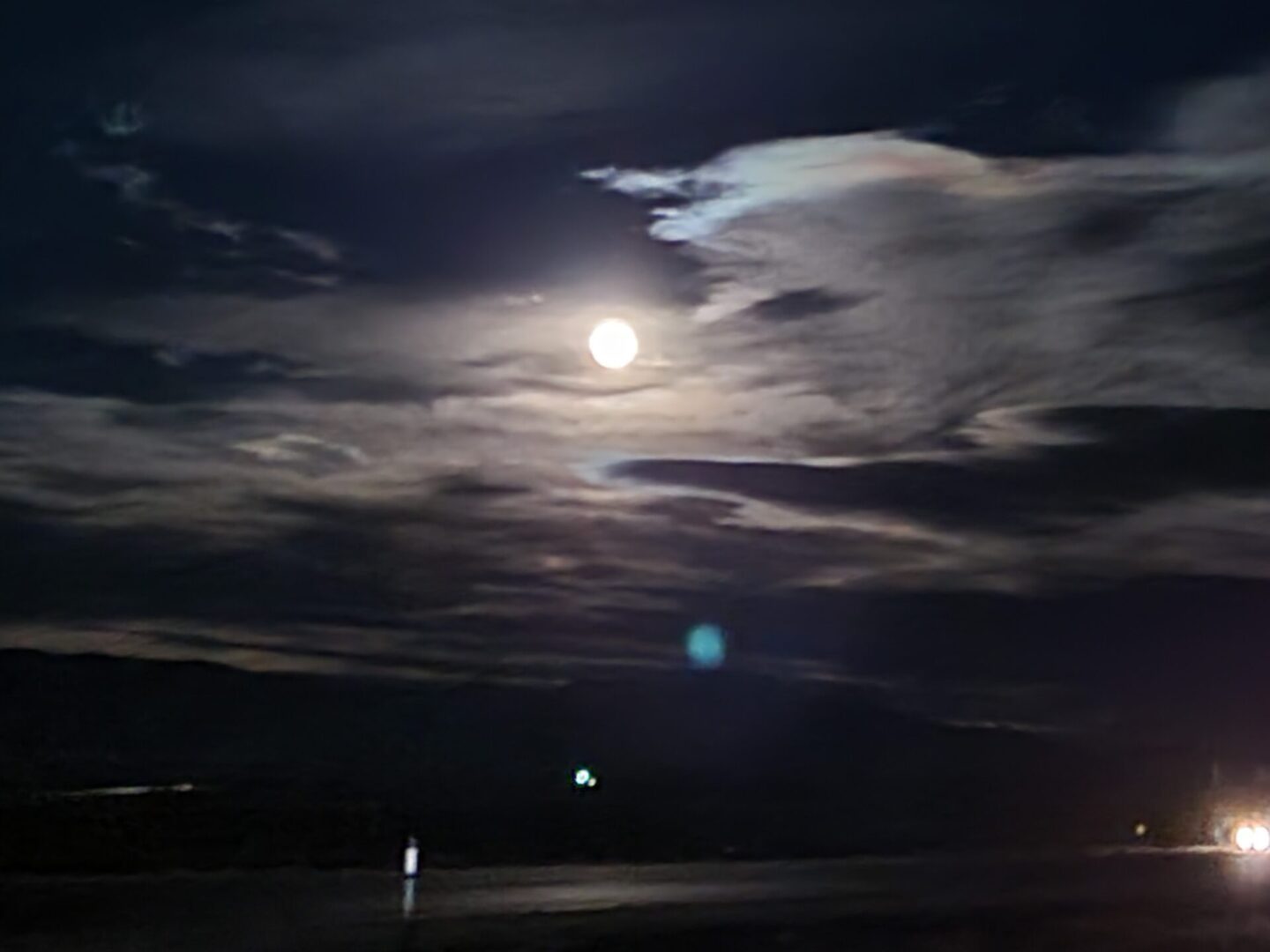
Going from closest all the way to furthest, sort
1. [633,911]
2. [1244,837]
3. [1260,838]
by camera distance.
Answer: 1. [633,911]
2. [1260,838]
3. [1244,837]

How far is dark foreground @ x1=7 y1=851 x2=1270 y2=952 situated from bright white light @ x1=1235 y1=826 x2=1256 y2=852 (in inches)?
1116

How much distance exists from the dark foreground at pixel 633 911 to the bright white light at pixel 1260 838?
28228mm

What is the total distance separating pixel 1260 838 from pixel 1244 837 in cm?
59

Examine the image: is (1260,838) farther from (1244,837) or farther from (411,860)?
(411,860)

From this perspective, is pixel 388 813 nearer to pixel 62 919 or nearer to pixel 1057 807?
pixel 62 919

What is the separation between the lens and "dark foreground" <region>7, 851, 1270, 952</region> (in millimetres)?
29031

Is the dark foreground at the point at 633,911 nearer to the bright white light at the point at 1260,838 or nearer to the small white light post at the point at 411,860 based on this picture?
the small white light post at the point at 411,860

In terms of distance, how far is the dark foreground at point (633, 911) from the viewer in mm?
29031

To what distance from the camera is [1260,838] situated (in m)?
77.7

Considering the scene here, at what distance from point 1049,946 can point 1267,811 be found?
194 ft

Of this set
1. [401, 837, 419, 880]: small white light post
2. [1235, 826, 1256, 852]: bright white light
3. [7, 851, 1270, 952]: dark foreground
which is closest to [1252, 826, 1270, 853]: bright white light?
[1235, 826, 1256, 852]: bright white light

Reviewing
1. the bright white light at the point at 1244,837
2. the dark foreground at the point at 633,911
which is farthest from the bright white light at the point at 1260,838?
the dark foreground at the point at 633,911

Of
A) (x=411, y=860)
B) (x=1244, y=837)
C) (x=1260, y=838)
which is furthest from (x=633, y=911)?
(x=1244, y=837)

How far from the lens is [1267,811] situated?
86188mm
